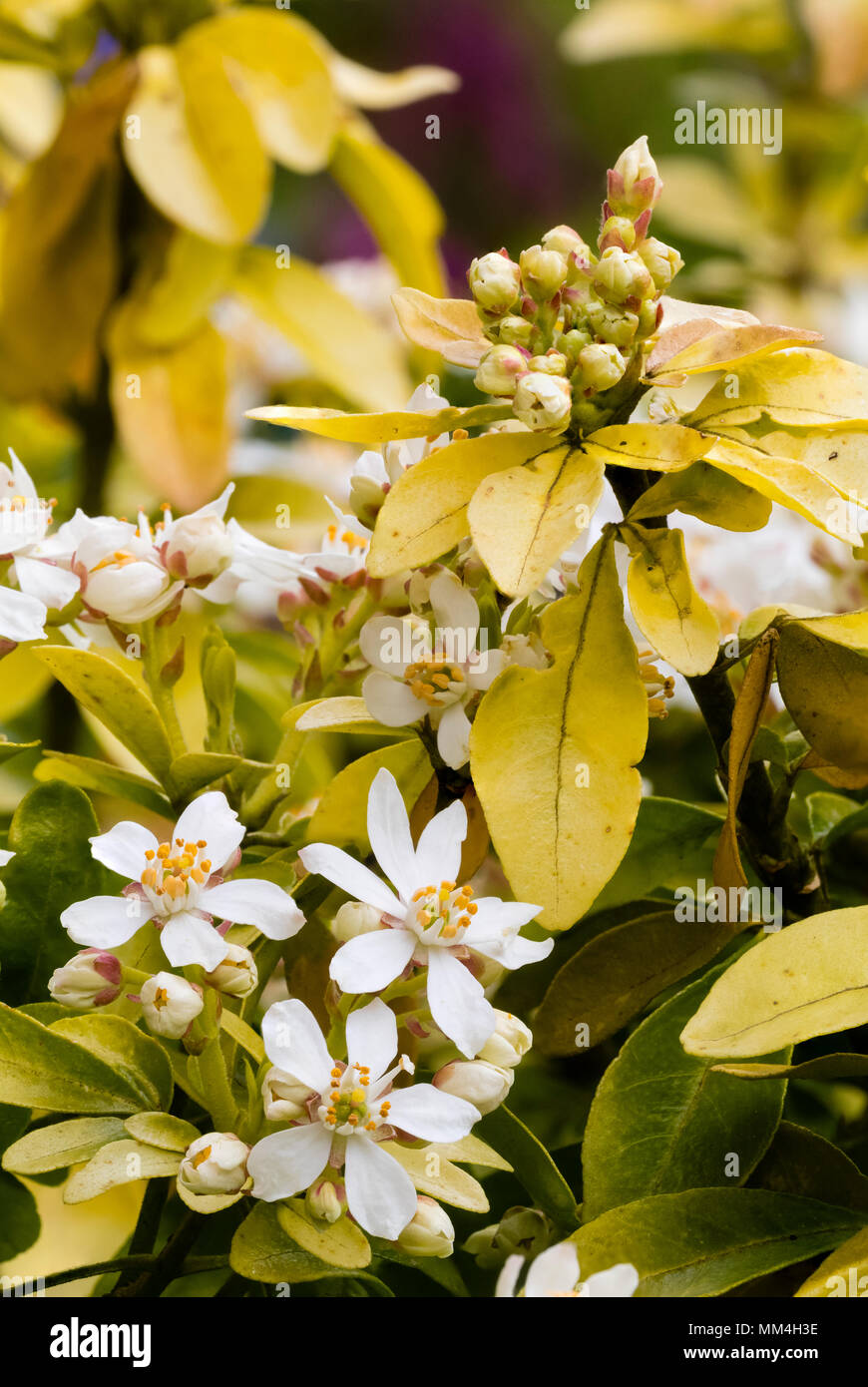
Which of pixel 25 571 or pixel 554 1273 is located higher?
pixel 25 571

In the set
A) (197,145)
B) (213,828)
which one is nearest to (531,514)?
(213,828)

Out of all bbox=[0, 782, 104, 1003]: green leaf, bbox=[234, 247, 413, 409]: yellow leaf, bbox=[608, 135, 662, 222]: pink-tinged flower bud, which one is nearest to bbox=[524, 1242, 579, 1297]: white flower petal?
bbox=[0, 782, 104, 1003]: green leaf

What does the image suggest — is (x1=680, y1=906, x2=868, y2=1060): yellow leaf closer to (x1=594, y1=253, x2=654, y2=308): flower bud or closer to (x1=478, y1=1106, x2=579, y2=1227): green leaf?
(x1=478, y1=1106, x2=579, y2=1227): green leaf

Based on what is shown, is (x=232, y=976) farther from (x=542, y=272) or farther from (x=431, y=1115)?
(x=542, y=272)

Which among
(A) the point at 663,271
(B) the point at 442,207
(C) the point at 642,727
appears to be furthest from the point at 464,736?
(B) the point at 442,207

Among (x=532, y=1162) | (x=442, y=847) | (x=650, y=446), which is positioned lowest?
(x=532, y=1162)
